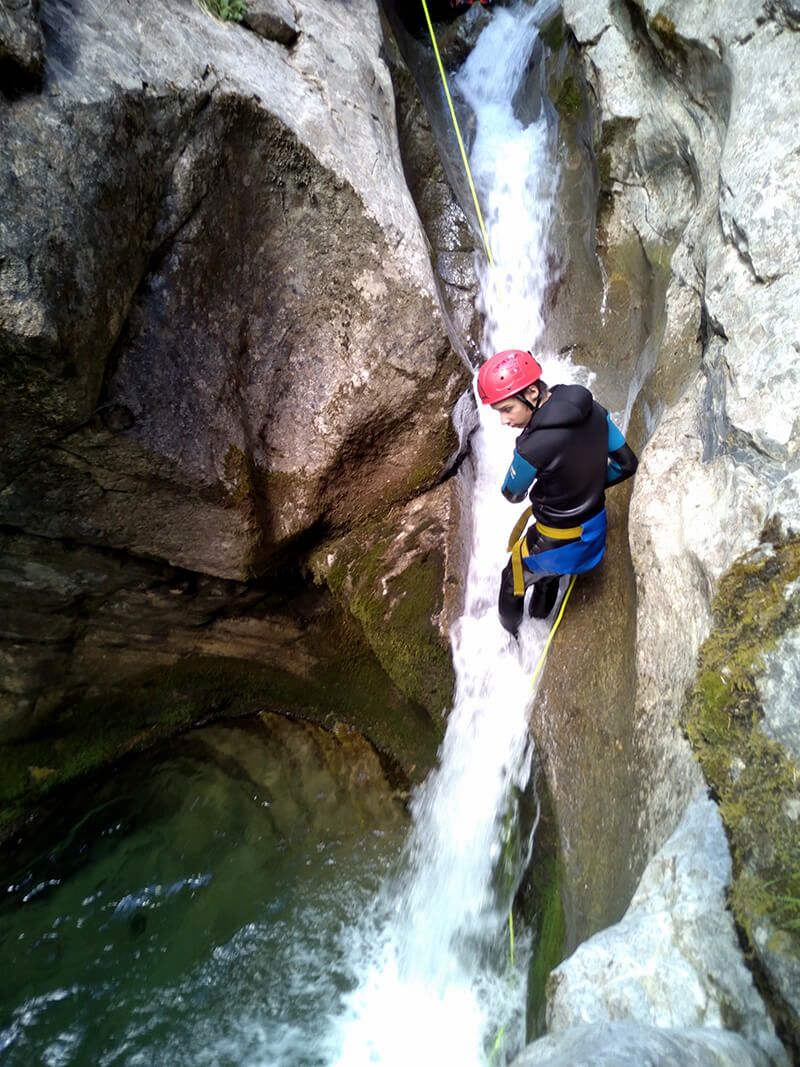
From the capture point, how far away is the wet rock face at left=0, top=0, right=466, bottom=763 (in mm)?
3062

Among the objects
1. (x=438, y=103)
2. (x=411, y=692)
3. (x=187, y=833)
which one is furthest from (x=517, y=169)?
(x=187, y=833)

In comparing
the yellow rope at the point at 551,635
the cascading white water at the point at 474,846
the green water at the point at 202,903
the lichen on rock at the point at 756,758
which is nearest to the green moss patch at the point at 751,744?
the lichen on rock at the point at 756,758

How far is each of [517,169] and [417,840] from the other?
6033mm

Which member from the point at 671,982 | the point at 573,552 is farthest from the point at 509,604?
the point at 671,982

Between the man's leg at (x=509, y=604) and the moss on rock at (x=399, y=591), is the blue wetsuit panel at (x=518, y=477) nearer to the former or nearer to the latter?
the man's leg at (x=509, y=604)

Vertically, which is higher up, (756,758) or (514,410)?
(514,410)

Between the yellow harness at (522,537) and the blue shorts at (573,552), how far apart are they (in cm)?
3

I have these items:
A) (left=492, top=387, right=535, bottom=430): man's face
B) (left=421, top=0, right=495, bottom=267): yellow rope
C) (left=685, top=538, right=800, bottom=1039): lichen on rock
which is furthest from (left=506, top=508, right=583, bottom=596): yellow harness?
(left=421, top=0, right=495, bottom=267): yellow rope

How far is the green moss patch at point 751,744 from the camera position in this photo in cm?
179

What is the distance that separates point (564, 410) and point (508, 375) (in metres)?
0.34

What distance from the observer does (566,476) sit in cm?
338

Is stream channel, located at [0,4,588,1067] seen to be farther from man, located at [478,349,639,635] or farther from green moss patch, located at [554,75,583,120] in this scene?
man, located at [478,349,639,635]

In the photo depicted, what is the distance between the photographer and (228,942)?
15.0 ft

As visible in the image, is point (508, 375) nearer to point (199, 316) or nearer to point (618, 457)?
point (618, 457)
